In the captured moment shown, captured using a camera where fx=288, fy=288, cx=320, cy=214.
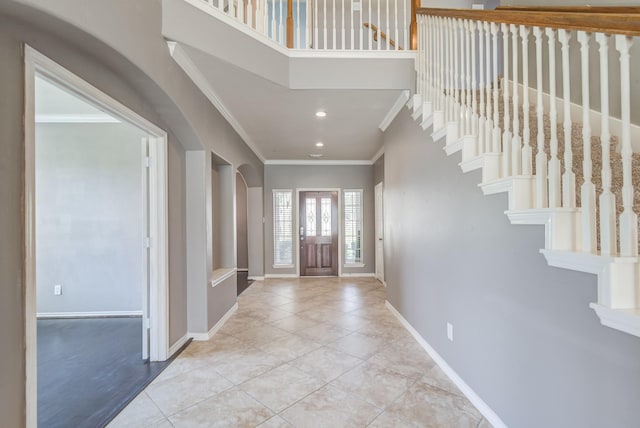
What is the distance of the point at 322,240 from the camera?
640cm

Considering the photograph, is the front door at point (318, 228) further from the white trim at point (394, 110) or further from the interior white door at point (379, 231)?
the white trim at point (394, 110)

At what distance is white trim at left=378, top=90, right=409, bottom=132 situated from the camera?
3059 millimetres

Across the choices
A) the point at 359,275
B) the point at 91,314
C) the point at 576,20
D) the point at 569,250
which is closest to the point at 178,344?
the point at 91,314

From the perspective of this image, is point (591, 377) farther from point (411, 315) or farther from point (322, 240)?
point (322, 240)

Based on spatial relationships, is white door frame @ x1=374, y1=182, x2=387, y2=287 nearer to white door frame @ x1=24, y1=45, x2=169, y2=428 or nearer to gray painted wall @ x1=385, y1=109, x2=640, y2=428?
gray painted wall @ x1=385, y1=109, x2=640, y2=428

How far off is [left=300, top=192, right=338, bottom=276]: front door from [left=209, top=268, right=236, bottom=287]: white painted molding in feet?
8.44

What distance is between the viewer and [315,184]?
6.37 m

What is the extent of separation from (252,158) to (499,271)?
174 inches

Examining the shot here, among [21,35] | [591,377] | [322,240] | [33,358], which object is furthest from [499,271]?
[322,240]

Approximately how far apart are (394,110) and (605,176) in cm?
262

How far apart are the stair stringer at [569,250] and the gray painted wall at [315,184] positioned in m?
4.45

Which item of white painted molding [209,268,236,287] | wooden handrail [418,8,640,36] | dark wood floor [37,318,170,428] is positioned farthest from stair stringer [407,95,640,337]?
white painted molding [209,268,236,287]

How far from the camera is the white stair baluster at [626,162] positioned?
3.24ft

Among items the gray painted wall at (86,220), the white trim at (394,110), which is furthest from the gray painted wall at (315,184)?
the gray painted wall at (86,220)
